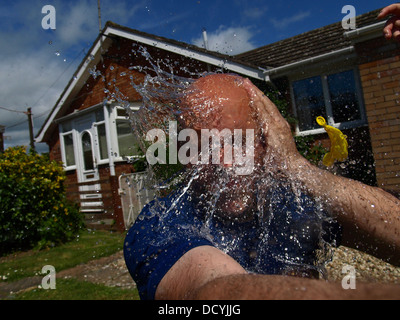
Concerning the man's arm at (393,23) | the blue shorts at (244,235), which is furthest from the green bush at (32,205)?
the man's arm at (393,23)

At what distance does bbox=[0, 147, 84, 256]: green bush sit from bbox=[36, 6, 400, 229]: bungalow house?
1.35 metres

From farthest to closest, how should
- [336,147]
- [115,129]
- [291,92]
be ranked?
[115,129] → [291,92] → [336,147]

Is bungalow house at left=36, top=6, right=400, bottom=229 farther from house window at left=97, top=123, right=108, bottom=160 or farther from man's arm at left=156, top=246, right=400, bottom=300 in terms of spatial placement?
man's arm at left=156, top=246, right=400, bottom=300

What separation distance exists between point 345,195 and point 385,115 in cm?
576

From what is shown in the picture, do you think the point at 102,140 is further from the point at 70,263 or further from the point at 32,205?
the point at 70,263

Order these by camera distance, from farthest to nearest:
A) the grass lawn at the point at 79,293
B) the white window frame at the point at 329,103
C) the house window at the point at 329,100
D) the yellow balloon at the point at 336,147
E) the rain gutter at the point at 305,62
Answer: the house window at the point at 329,100
the white window frame at the point at 329,103
the rain gutter at the point at 305,62
the grass lawn at the point at 79,293
the yellow balloon at the point at 336,147

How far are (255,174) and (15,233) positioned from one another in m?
7.95

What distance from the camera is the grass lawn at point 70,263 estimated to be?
446cm

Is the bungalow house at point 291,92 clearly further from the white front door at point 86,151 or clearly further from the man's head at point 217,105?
the man's head at point 217,105

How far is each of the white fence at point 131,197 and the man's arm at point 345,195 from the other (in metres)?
7.34

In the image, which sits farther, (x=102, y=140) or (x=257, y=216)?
(x=102, y=140)

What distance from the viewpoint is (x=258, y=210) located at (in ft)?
4.88

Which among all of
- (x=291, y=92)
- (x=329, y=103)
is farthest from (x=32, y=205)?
(x=329, y=103)

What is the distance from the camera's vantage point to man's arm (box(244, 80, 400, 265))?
139cm
